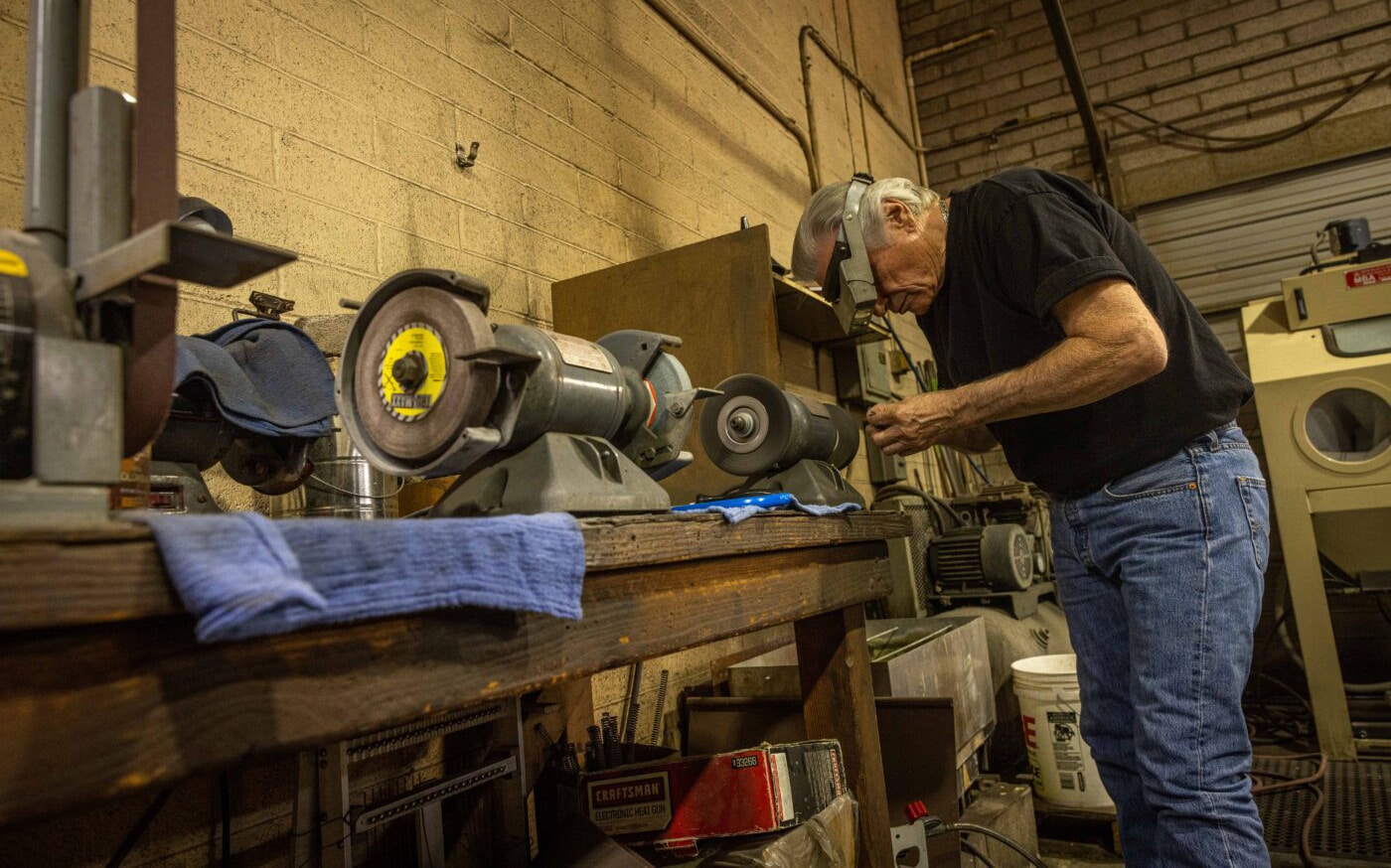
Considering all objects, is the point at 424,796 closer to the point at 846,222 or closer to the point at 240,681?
the point at 240,681

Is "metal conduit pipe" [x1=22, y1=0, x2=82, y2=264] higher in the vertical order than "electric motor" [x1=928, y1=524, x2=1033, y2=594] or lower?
higher

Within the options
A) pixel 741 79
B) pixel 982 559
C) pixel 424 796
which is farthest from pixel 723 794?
pixel 741 79

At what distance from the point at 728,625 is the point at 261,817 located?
3.00 feet

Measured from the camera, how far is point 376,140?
1730 mm

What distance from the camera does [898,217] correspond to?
1.46 metres

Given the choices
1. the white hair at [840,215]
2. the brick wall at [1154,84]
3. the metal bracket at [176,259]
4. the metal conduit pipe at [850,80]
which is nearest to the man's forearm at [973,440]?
the white hair at [840,215]

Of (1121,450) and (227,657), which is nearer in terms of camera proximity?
(227,657)

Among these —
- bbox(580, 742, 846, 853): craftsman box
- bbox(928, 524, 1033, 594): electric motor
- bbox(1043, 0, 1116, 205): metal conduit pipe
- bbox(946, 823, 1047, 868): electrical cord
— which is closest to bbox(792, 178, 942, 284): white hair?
bbox(580, 742, 846, 853): craftsman box

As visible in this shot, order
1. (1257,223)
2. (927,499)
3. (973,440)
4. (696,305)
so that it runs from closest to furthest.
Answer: (973,440)
(696,305)
(927,499)
(1257,223)

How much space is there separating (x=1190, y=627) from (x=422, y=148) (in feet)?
5.62

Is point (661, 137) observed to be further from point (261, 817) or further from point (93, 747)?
point (93, 747)

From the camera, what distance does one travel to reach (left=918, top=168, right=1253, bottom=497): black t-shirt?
120cm

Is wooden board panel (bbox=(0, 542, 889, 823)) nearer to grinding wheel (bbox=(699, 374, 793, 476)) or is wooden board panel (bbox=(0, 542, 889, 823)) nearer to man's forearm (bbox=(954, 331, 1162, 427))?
grinding wheel (bbox=(699, 374, 793, 476))

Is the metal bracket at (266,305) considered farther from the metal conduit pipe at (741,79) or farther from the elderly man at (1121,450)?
the metal conduit pipe at (741,79)
